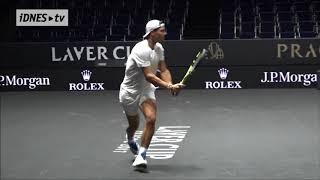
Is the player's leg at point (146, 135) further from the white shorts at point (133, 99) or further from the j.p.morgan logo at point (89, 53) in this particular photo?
the j.p.morgan logo at point (89, 53)

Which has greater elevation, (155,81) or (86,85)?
(155,81)

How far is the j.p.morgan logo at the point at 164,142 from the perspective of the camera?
25.9 feet

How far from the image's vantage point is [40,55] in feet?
50.3

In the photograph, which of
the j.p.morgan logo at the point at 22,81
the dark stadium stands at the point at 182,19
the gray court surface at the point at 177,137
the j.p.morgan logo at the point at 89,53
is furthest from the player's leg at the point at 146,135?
the dark stadium stands at the point at 182,19

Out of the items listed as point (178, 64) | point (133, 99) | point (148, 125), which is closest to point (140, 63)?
point (133, 99)

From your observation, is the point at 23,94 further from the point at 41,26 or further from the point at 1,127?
the point at 1,127

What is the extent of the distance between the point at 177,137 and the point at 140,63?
7.96 ft

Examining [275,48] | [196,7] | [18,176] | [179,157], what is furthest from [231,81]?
[18,176]

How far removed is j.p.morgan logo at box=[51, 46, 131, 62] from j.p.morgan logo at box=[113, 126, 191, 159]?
539cm

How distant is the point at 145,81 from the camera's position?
7180 millimetres

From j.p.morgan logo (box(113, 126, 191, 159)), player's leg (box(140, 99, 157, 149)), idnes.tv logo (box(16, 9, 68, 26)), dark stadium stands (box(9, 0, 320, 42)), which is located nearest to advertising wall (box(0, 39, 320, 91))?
dark stadium stands (box(9, 0, 320, 42))

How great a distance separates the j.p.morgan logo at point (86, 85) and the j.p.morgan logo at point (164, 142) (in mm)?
5520

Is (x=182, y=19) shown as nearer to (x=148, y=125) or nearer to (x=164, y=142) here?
(x=164, y=142)

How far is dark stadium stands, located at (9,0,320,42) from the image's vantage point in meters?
17.6
